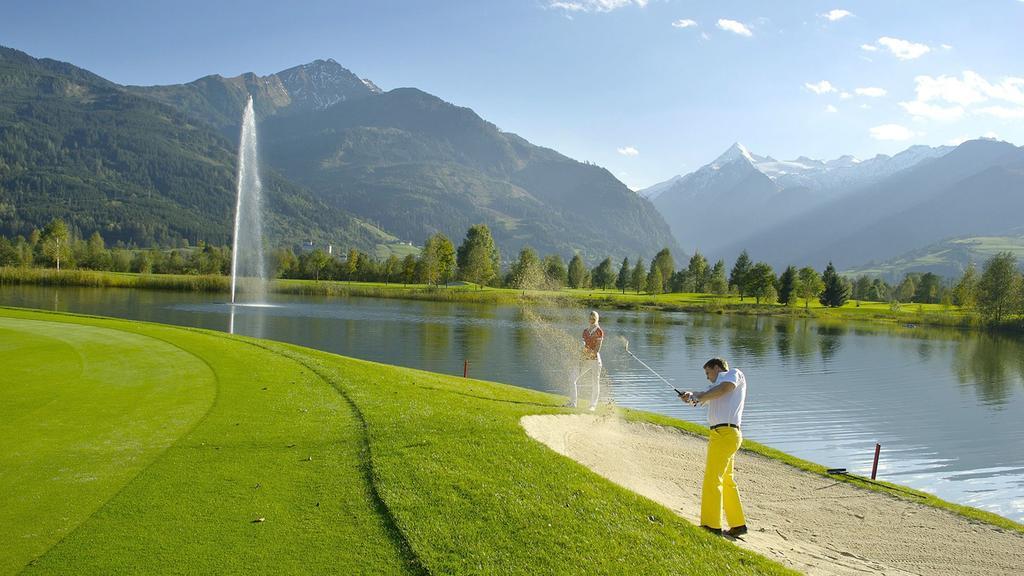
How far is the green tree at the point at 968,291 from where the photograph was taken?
117m

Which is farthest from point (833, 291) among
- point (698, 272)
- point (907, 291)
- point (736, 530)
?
point (736, 530)

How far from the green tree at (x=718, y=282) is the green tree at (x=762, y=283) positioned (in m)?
10.4

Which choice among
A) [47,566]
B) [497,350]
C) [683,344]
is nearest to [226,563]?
[47,566]

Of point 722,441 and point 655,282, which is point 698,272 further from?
point 722,441

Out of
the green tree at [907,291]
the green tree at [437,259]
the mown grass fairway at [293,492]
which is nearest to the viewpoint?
the mown grass fairway at [293,492]

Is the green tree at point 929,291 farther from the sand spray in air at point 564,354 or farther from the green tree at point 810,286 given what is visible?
the sand spray in air at point 564,354

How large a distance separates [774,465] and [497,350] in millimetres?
32744

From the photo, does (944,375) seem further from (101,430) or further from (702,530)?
(101,430)

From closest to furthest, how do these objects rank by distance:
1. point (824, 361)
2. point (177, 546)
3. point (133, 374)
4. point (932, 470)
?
point (177, 546) → point (133, 374) → point (932, 470) → point (824, 361)

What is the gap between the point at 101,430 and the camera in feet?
37.4

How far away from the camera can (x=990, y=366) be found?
57.2 m

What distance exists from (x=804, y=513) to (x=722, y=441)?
615 cm

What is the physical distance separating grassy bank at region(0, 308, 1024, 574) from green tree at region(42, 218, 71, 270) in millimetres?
133510

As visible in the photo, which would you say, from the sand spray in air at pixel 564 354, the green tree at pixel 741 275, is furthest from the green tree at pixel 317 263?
the green tree at pixel 741 275
